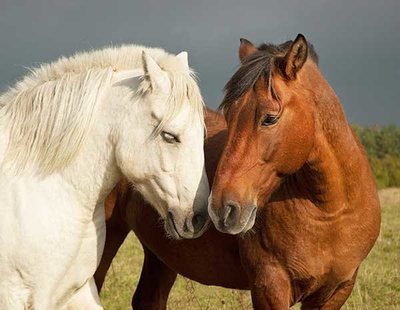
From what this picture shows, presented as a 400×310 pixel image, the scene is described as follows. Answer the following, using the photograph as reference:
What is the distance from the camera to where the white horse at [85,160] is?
3.93 m

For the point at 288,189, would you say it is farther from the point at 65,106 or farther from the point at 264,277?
the point at 65,106

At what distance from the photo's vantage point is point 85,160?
415 cm

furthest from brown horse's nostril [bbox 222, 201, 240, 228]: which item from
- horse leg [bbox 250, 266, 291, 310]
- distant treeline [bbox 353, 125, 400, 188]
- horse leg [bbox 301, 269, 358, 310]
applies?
distant treeline [bbox 353, 125, 400, 188]

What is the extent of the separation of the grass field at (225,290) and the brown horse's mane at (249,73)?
271cm

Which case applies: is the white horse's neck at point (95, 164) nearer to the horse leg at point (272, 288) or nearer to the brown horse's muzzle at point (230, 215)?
the brown horse's muzzle at point (230, 215)

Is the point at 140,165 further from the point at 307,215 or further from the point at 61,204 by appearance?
the point at 307,215

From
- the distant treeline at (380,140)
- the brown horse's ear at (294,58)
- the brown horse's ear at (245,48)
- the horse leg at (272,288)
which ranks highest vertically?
the brown horse's ear at (294,58)

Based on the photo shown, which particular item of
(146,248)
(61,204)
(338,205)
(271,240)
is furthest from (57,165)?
(146,248)

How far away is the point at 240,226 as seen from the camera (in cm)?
402

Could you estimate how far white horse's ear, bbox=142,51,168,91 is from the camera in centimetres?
386

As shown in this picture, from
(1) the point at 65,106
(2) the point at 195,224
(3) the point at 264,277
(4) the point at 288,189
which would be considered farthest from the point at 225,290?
(1) the point at 65,106

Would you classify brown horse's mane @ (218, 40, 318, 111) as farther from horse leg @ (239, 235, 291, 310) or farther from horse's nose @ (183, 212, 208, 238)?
horse leg @ (239, 235, 291, 310)

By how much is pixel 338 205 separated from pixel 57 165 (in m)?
1.70

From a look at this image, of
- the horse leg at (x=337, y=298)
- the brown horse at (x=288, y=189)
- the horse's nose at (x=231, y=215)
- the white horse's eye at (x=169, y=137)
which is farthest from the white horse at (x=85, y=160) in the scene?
the horse leg at (x=337, y=298)
